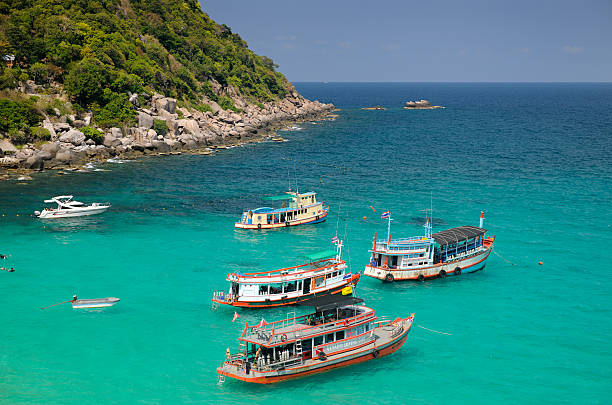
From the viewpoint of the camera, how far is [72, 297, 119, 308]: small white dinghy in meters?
47.3

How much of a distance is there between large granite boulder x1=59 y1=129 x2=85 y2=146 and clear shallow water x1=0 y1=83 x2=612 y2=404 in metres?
8.11

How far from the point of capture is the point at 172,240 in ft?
217

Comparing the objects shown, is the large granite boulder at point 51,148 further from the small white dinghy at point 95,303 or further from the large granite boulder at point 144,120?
the small white dinghy at point 95,303

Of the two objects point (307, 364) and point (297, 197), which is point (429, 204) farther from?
point (307, 364)

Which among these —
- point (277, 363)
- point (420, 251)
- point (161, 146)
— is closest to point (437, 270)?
point (420, 251)

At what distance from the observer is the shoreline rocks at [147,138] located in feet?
318

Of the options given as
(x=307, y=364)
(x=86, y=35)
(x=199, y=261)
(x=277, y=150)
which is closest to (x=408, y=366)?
(x=307, y=364)

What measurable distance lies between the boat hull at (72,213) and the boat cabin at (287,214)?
2050cm

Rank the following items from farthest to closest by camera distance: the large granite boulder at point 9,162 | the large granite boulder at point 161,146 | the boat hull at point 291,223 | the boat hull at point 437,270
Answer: the large granite boulder at point 161,146
the large granite boulder at point 9,162
the boat hull at point 291,223
the boat hull at point 437,270

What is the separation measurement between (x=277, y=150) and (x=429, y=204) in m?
57.2

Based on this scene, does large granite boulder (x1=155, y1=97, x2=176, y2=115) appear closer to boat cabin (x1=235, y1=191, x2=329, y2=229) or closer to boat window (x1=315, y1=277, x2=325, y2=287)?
boat cabin (x1=235, y1=191, x2=329, y2=229)

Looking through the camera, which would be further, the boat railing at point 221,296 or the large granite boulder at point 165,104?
the large granite boulder at point 165,104

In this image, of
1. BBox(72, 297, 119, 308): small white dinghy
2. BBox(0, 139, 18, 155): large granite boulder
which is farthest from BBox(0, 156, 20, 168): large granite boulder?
BBox(72, 297, 119, 308): small white dinghy

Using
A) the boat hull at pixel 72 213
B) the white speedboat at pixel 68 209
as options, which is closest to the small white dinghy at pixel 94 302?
the boat hull at pixel 72 213
